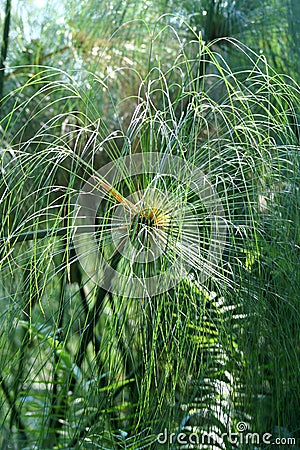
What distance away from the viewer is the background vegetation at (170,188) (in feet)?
2.37

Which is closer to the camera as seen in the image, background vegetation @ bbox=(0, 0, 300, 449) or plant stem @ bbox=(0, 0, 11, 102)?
background vegetation @ bbox=(0, 0, 300, 449)

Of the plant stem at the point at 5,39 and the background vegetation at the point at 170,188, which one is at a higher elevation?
the plant stem at the point at 5,39

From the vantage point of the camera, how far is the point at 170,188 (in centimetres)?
72

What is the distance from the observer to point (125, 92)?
1.39 meters

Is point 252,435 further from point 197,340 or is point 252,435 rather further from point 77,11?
point 77,11

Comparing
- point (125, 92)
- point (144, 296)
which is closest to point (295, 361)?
point (144, 296)

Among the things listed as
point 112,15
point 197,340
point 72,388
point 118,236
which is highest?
point 112,15

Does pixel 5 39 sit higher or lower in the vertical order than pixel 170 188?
higher

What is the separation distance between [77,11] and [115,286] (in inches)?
33.4

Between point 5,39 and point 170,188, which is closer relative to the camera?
point 170,188

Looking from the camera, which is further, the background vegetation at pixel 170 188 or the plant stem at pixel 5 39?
the plant stem at pixel 5 39

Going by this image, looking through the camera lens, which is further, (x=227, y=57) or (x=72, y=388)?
(x=72, y=388)

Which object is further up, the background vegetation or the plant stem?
the plant stem

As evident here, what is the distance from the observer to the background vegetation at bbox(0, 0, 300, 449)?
0.72m
